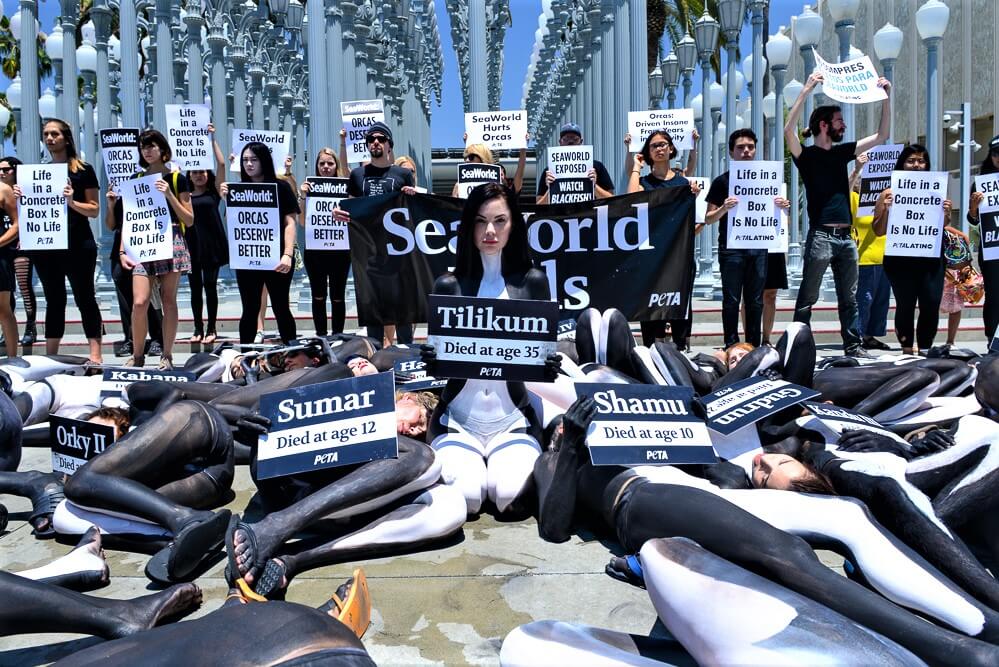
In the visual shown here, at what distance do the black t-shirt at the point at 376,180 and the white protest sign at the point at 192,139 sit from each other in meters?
2.52

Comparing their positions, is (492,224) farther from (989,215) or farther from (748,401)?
(989,215)

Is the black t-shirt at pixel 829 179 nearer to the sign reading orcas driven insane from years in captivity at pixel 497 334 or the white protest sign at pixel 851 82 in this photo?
the white protest sign at pixel 851 82

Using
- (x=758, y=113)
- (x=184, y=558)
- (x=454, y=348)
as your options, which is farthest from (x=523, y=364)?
(x=758, y=113)

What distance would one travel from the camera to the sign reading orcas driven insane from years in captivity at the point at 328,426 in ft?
12.4

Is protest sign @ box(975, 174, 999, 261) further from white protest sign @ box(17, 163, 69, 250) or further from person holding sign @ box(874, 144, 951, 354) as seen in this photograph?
white protest sign @ box(17, 163, 69, 250)

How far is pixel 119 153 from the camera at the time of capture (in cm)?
905

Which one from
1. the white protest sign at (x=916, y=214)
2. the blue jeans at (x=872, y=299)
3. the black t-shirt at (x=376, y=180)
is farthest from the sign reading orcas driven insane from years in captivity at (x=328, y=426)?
the blue jeans at (x=872, y=299)

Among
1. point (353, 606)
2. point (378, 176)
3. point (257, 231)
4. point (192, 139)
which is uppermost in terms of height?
point (192, 139)

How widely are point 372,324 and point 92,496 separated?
182 inches

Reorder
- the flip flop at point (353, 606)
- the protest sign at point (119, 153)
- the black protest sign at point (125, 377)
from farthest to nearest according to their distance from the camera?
the protest sign at point (119, 153)
the black protest sign at point (125, 377)
the flip flop at point (353, 606)

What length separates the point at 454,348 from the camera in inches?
164

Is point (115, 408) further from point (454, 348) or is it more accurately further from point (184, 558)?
Result: point (454, 348)

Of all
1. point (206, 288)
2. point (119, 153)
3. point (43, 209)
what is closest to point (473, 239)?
point (43, 209)

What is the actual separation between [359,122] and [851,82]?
21.2ft
